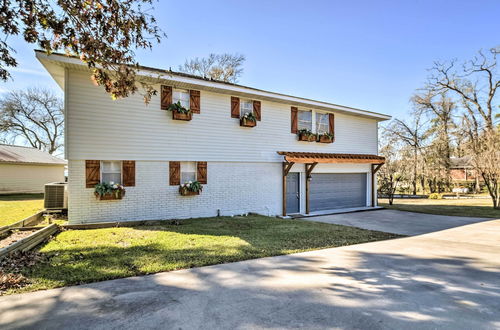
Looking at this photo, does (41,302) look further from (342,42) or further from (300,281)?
(342,42)

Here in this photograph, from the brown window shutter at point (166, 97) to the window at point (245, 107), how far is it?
2.92 m

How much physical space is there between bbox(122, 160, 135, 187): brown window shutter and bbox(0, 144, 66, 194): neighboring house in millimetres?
15529

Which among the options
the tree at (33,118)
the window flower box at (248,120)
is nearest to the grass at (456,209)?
the window flower box at (248,120)

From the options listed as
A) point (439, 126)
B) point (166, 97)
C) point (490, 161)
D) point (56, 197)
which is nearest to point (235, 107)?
point (166, 97)

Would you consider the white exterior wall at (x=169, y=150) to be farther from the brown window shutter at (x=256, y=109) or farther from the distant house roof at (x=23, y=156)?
the distant house roof at (x=23, y=156)

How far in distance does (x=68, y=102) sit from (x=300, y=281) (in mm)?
8333

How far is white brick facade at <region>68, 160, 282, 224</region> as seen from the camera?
8.34 metres

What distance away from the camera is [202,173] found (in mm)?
10102

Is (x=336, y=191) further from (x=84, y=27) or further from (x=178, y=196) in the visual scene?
(x=84, y=27)

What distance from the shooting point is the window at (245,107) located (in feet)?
36.4

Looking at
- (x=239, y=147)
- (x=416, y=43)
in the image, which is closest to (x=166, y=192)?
(x=239, y=147)

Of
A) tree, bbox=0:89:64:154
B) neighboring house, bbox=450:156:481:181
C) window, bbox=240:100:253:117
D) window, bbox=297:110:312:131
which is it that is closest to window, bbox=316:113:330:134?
window, bbox=297:110:312:131

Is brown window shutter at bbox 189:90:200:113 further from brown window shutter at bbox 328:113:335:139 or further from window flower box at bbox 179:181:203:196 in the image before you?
brown window shutter at bbox 328:113:335:139

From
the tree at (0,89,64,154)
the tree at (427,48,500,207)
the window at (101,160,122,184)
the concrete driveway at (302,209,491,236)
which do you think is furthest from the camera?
the tree at (0,89,64,154)
